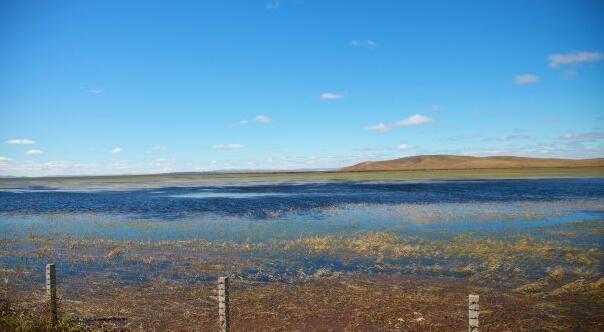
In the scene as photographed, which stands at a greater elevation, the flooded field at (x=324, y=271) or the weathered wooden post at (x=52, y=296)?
the weathered wooden post at (x=52, y=296)

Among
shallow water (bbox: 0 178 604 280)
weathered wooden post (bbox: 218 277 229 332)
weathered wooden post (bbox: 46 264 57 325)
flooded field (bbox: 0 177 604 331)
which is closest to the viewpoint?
weathered wooden post (bbox: 218 277 229 332)

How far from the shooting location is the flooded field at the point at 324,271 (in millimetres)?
13766

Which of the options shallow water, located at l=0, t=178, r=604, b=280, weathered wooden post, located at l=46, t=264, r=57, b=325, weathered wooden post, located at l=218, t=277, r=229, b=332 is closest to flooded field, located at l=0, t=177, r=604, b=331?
shallow water, located at l=0, t=178, r=604, b=280

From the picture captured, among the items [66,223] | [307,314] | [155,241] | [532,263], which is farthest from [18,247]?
[532,263]

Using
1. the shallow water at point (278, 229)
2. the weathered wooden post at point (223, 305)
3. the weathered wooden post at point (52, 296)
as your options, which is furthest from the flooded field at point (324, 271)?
the weathered wooden post at point (223, 305)

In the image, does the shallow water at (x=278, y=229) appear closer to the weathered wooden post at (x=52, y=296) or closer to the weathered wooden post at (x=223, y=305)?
the weathered wooden post at (x=52, y=296)

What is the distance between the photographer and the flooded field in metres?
13.8

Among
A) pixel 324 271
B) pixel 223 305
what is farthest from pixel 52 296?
pixel 324 271

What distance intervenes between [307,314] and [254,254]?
9683 mm

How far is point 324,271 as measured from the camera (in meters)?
19.4

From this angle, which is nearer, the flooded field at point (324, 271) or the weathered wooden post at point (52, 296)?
the weathered wooden post at point (52, 296)

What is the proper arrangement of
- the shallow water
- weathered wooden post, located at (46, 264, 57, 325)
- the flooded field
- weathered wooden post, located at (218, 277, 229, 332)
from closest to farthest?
weathered wooden post, located at (218, 277, 229, 332) < weathered wooden post, located at (46, 264, 57, 325) < the flooded field < the shallow water

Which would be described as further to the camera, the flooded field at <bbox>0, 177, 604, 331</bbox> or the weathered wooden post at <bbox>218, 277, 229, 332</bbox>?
the flooded field at <bbox>0, 177, 604, 331</bbox>

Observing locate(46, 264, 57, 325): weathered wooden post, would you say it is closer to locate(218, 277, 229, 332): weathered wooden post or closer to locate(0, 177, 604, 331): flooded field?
locate(0, 177, 604, 331): flooded field
